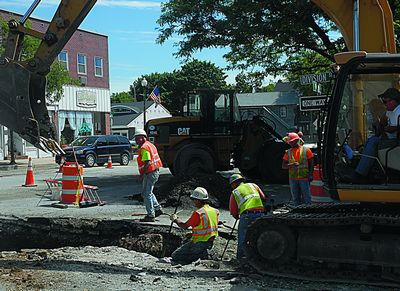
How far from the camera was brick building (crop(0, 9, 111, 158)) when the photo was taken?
120 ft

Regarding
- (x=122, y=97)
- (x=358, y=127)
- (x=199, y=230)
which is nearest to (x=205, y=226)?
(x=199, y=230)

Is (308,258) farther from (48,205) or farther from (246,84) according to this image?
(246,84)

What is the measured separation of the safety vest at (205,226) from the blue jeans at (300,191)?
3252mm

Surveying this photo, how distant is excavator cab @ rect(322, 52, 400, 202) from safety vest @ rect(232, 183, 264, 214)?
4.78ft

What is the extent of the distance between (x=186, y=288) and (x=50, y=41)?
4.81m

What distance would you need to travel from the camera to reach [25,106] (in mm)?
8000

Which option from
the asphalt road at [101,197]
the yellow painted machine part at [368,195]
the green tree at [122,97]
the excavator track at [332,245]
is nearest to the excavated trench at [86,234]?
the asphalt road at [101,197]

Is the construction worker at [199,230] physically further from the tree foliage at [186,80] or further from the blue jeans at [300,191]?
the tree foliage at [186,80]

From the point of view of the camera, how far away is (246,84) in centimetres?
2059

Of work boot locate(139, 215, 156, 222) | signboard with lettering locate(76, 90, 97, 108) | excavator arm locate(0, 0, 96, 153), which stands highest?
signboard with lettering locate(76, 90, 97, 108)

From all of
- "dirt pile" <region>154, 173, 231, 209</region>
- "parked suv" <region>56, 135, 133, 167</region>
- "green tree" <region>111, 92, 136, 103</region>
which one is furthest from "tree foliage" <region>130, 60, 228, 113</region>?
"dirt pile" <region>154, 173, 231, 209</region>

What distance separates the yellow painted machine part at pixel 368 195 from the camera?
5.82 metres

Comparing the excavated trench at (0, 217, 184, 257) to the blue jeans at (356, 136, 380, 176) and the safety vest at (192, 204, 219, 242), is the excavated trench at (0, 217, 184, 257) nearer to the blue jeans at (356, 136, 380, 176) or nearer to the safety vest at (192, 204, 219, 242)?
the safety vest at (192, 204, 219, 242)

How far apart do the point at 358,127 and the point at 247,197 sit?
195 cm
